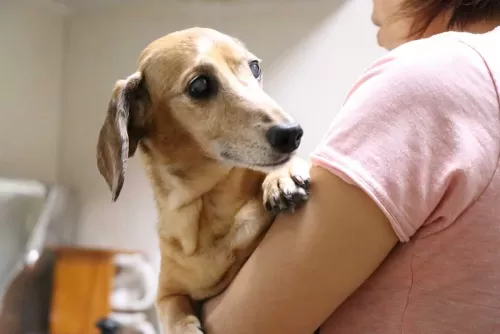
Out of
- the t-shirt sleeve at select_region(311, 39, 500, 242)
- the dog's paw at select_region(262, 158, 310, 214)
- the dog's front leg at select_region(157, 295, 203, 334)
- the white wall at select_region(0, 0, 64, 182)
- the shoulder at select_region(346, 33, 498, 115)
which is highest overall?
the shoulder at select_region(346, 33, 498, 115)

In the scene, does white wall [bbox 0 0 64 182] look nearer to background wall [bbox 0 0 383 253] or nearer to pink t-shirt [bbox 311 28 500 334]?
background wall [bbox 0 0 383 253]

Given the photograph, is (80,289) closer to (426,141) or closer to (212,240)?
(212,240)

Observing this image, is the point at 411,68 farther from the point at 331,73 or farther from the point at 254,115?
the point at 331,73

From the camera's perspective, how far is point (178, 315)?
0.87 meters

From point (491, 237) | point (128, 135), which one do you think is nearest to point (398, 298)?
point (491, 237)

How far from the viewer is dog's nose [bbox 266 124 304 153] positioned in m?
0.82

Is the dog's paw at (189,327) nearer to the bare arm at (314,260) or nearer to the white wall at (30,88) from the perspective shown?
the bare arm at (314,260)

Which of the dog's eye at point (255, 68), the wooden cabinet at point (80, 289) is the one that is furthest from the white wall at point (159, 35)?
the dog's eye at point (255, 68)

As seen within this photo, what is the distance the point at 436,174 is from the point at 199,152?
Result: 468mm

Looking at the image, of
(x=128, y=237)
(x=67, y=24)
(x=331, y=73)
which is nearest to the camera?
(x=331, y=73)

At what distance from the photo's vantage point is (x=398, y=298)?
0.59 meters

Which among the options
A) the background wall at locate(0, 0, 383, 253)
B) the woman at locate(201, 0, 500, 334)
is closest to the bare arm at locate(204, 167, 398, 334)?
the woman at locate(201, 0, 500, 334)

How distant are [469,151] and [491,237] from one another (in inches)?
3.4

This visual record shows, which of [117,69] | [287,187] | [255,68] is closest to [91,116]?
[117,69]
